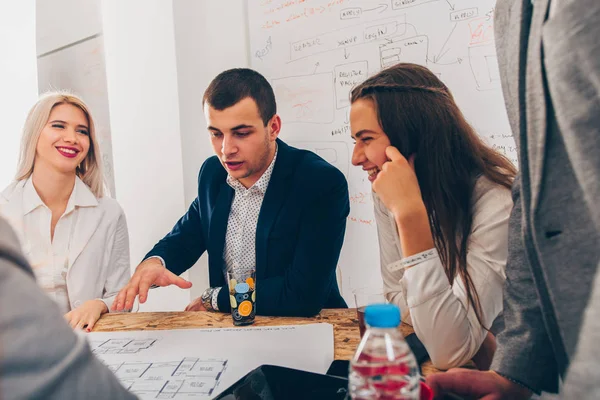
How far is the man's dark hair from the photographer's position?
68.8 inches

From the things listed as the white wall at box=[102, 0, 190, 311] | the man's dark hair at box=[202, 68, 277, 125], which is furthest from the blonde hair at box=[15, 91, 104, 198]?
the man's dark hair at box=[202, 68, 277, 125]

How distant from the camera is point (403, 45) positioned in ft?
7.59

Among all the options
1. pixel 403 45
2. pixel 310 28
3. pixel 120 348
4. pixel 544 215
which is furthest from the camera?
pixel 310 28

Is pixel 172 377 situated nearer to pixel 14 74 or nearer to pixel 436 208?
pixel 436 208

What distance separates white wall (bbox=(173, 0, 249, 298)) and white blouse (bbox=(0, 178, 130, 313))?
62 cm

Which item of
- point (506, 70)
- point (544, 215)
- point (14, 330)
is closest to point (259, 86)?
point (506, 70)

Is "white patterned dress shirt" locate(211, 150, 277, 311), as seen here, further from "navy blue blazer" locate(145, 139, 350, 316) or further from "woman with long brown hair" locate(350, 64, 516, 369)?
"woman with long brown hair" locate(350, 64, 516, 369)

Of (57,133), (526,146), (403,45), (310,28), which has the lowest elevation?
(526,146)

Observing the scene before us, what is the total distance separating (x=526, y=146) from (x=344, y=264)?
185 cm

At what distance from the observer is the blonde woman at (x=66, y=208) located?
2.03 meters

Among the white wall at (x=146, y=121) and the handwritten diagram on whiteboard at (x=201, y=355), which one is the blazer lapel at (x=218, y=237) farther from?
the white wall at (x=146, y=121)

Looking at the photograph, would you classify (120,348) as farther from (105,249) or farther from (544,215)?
(105,249)

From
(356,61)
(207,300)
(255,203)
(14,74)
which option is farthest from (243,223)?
(14,74)

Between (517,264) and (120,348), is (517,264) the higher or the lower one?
the higher one
